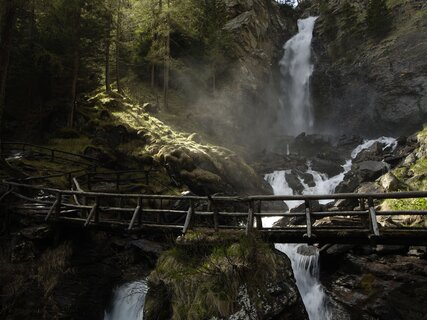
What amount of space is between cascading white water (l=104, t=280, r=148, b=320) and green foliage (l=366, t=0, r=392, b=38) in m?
37.0

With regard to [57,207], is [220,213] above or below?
below

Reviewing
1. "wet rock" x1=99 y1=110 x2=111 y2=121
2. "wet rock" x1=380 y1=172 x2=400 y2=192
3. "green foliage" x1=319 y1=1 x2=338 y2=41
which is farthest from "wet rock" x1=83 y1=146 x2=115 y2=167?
"green foliage" x1=319 y1=1 x2=338 y2=41

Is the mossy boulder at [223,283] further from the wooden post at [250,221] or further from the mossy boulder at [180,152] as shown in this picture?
the mossy boulder at [180,152]

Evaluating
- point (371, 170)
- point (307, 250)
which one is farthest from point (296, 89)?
point (307, 250)

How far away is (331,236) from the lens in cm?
959

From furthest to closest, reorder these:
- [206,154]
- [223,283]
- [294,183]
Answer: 1. [294,183]
2. [206,154]
3. [223,283]

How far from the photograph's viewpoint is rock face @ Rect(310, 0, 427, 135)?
33.8 meters

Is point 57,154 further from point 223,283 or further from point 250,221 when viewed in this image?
point 223,283

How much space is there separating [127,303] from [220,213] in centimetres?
520

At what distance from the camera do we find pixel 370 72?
37.7 m

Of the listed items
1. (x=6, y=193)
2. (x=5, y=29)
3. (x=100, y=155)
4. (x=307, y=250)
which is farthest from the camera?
(x=100, y=155)

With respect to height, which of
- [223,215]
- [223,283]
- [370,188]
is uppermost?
[370,188]

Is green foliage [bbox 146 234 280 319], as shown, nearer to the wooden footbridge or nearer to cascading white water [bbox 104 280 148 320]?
the wooden footbridge

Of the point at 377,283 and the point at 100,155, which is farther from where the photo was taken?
the point at 100,155
